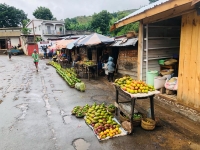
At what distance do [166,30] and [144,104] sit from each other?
12.1ft

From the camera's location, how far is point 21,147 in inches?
163

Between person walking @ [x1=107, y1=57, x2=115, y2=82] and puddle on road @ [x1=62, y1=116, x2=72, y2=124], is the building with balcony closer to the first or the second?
person walking @ [x1=107, y1=57, x2=115, y2=82]

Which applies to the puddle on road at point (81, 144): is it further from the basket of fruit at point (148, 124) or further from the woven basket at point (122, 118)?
the basket of fruit at point (148, 124)

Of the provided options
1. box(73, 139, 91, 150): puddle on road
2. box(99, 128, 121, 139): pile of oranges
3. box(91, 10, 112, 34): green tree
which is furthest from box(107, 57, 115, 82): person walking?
box(91, 10, 112, 34): green tree

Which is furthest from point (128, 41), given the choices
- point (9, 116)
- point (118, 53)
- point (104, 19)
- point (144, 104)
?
point (104, 19)

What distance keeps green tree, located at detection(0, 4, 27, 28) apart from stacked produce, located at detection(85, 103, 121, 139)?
53.4 m

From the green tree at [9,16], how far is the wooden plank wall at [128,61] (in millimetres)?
49290

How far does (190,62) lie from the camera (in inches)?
209

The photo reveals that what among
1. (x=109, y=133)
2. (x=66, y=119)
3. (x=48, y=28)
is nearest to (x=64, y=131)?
(x=66, y=119)

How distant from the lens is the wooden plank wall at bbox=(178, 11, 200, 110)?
505 cm

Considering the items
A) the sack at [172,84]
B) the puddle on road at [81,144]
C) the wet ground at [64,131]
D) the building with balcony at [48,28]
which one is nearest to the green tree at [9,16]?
the building with balcony at [48,28]

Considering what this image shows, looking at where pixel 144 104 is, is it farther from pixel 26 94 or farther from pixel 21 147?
pixel 26 94

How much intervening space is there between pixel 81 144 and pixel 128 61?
6.72 metres

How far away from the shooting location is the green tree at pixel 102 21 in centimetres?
3772
